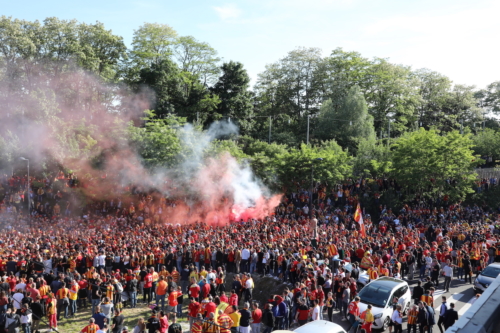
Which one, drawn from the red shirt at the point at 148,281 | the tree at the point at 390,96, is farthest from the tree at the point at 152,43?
the red shirt at the point at 148,281

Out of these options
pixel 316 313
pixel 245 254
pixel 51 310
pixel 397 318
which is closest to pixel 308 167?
pixel 245 254

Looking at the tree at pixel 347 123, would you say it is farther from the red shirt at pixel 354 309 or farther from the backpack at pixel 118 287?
the backpack at pixel 118 287

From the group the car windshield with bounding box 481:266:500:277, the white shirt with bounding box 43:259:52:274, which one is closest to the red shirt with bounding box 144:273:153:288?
the white shirt with bounding box 43:259:52:274

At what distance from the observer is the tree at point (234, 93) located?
A: 49.4 meters

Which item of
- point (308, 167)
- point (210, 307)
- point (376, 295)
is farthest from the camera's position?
point (308, 167)

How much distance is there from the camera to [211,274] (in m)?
15.1

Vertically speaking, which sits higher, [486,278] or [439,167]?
[439,167]

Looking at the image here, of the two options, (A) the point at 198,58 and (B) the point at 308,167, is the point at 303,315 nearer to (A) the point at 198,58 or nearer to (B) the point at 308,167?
(B) the point at 308,167

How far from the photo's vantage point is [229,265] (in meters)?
18.8

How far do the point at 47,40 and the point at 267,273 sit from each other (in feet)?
131

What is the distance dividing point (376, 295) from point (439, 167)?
21.6 metres

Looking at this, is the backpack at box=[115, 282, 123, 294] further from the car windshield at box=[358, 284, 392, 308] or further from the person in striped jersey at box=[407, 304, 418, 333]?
the person in striped jersey at box=[407, 304, 418, 333]

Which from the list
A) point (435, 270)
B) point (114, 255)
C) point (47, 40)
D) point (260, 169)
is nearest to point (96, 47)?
point (47, 40)

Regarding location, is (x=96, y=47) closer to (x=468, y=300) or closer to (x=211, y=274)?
(x=211, y=274)
